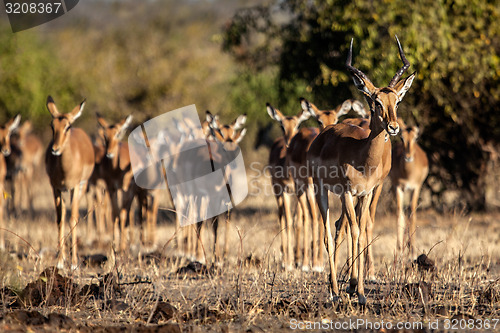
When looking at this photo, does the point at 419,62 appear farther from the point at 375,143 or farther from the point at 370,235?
the point at 375,143

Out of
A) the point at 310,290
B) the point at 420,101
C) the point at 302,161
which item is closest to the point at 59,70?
the point at 420,101

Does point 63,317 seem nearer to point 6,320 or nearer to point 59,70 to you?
point 6,320

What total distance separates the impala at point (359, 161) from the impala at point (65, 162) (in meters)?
4.22

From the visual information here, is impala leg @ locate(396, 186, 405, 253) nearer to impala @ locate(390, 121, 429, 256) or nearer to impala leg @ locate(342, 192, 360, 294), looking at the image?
impala @ locate(390, 121, 429, 256)

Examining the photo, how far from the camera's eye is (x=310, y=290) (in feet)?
23.1

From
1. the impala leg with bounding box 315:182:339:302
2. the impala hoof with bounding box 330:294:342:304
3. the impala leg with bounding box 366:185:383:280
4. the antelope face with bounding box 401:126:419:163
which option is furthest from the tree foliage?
the impala hoof with bounding box 330:294:342:304

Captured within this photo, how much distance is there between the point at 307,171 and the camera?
27.7 ft

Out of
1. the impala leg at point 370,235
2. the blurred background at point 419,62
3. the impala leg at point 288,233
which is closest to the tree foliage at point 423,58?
the blurred background at point 419,62

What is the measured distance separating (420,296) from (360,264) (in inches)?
25.8

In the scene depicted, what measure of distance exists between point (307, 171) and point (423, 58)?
5.30 m

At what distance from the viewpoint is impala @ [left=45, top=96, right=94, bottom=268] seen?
9.90 metres

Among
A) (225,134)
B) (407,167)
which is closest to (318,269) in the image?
(407,167)

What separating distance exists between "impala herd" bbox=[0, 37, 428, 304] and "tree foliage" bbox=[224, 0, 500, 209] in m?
1.82

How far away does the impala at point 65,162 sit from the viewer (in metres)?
9.90
